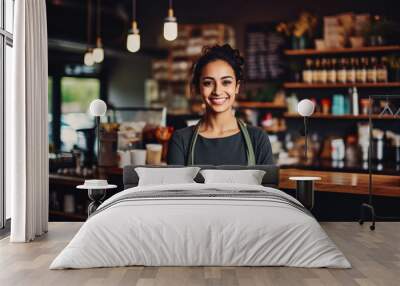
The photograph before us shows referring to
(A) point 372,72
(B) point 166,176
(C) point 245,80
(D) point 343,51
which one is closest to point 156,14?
(C) point 245,80

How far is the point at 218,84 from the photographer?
7125 millimetres

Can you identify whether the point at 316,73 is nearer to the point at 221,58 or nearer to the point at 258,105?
the point at 258,105

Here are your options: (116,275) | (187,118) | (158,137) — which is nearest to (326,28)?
(187,118)

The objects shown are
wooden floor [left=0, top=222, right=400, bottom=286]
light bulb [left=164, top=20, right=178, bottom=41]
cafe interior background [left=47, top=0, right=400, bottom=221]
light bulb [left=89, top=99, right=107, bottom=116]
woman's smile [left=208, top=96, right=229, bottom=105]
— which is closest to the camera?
wooden floor [left=0, top=222, right=400, bottom=286]

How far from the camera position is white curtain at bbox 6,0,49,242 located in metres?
6.13

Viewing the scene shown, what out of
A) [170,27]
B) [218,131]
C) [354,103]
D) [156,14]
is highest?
[156,14]

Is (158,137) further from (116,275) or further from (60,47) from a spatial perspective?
(60,47)

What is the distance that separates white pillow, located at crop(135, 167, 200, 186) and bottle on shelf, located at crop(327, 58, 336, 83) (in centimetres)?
320

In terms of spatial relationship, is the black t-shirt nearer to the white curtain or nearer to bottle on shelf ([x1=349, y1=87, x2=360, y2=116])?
the white curtain

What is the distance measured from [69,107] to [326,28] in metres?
4.22

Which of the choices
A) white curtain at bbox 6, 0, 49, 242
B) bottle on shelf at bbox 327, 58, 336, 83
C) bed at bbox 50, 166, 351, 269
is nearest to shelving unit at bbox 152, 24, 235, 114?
bottle on shelf at bbox 327, 58, 336, 83

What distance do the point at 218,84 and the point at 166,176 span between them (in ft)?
3.96

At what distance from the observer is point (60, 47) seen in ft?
35.0

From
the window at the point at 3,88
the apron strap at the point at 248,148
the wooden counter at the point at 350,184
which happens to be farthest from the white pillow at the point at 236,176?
the window at the point at 3,88
